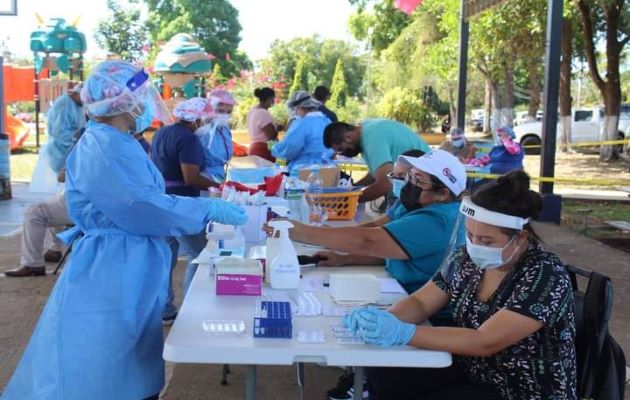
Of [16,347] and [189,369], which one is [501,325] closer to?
[189,369]

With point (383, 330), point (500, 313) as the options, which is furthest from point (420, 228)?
point (383, 330)

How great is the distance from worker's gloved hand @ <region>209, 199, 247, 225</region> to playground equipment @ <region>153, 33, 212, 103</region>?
14.5 m

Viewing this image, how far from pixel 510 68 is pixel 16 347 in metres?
21.8

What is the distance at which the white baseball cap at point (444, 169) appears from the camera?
113 inches

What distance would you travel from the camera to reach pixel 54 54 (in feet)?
67.6

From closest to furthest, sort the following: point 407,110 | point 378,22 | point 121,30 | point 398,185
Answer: point 398,185
point 407,110
point 378,22
point 121,30

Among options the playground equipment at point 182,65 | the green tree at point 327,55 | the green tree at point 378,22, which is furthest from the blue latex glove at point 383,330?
the green tree at point 327,55

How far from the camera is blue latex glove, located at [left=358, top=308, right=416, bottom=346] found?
2.06 meters

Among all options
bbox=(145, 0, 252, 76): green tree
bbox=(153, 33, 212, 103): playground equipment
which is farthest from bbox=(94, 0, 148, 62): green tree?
bbox=(153, 33, 212, 103): playground equipment

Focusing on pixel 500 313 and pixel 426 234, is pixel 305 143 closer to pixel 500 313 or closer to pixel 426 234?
pixel 426 234

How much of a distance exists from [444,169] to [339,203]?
1665mm

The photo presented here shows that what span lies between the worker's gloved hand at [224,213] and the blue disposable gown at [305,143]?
4.43m

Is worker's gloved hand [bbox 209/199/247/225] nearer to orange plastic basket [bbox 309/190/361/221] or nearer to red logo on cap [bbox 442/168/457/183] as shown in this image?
red logo on cap [bbox 442/168/457/183]

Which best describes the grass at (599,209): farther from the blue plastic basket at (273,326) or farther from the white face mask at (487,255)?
the blue plastic basket at (273,326)
